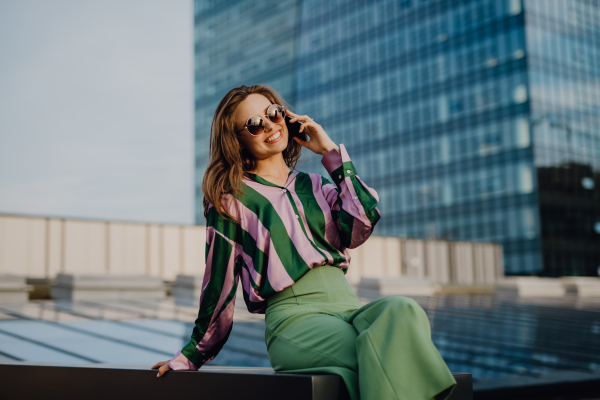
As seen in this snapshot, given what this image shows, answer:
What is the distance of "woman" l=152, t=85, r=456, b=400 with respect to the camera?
2.58m

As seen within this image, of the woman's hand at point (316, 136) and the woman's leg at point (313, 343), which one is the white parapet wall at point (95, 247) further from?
the woman's leg at point (313, 343)

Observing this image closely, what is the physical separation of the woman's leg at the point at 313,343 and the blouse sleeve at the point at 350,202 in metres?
0.35

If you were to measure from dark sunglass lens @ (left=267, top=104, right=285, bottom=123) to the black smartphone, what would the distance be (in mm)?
50

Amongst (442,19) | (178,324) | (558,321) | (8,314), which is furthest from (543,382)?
(442,19)

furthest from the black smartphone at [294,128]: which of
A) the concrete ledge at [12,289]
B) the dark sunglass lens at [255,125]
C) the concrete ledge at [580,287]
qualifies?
the concrete ledge at [580,287]

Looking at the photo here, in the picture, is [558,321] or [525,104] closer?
[558,321]

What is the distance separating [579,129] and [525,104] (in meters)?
5.34

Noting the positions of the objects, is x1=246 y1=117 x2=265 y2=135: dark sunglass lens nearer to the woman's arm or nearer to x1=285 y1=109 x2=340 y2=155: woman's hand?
x1=285 y1=109 x2=340 y2=155: woman's hand

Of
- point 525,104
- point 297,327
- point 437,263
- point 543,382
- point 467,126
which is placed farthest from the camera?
point 467,126

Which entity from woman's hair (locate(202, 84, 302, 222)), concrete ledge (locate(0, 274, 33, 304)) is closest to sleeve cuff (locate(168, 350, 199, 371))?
woman's hair (locate(202, 84, 302, 222))

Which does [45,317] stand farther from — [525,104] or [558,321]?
[525,104]

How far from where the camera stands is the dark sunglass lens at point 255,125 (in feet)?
9.96

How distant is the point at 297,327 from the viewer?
264 cm

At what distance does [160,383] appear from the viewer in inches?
116
